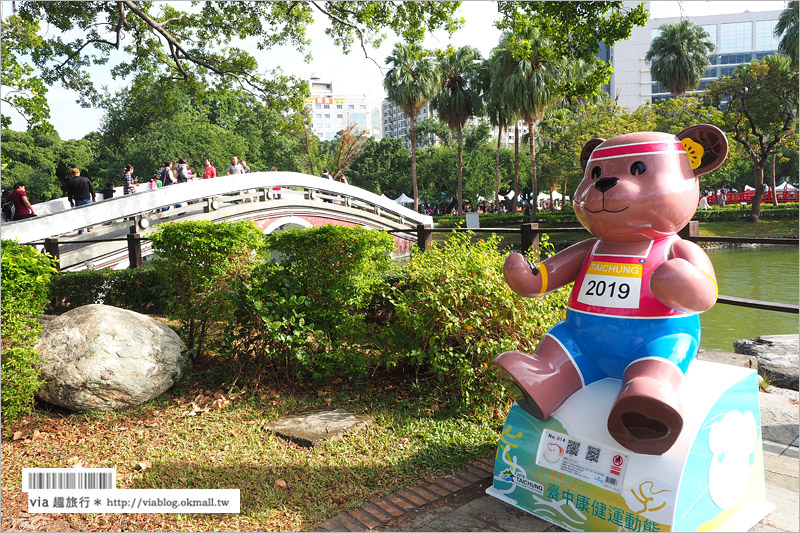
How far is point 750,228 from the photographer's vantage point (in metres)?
25.2

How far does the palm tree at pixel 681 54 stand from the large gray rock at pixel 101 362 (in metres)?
35.8

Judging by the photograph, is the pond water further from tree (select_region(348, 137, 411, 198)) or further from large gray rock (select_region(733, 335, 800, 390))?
tree (select_region(348, 137, 411, 198))

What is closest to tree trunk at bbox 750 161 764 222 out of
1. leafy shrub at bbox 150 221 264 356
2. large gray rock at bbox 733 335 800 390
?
large gray rock at bbox 733 335 800 390

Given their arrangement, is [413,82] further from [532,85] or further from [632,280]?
[632,280]

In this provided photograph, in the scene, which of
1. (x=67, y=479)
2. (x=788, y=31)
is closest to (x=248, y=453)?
(x=67, y=479)

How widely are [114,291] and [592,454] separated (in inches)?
283

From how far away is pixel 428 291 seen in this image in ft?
13.8

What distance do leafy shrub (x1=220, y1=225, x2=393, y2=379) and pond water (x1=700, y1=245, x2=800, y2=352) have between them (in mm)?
6910

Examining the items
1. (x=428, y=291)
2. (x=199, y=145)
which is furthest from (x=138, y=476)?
(x=199, y=145)

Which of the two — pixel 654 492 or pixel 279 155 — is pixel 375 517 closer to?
pixel 654 492

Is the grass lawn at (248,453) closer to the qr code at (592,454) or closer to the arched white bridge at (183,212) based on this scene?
the qr code at (592,454)

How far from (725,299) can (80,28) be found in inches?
383

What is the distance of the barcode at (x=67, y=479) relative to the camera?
290 centimetres

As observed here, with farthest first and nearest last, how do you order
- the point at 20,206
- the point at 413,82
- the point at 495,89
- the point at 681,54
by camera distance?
the point at 681,54 → the point at 413,82 → the point at 495,89 → the point at 20,206
